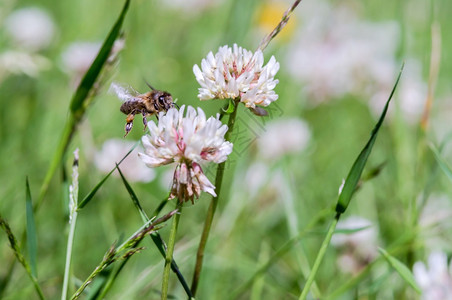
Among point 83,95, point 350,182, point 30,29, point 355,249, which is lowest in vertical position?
point 355,249

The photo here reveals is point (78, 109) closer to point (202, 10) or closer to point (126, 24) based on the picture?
point (126, 24)

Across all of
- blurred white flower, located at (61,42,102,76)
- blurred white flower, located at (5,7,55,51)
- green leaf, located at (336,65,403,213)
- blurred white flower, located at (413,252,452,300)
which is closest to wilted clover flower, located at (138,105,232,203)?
green leaf, located at (336,65,403,213)

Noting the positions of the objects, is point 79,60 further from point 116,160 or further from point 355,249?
point 355,249

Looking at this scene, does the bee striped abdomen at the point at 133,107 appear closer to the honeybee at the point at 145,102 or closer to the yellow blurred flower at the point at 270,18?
the honeybee at the point at 145,102

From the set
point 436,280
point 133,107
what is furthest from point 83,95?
point 436,280

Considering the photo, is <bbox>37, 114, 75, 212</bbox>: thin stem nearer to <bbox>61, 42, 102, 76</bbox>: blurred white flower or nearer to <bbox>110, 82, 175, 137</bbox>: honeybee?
<bbox>110, 82, 175, 137</bbox>: honeybee

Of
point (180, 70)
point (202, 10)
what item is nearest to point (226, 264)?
point (180, 70)
